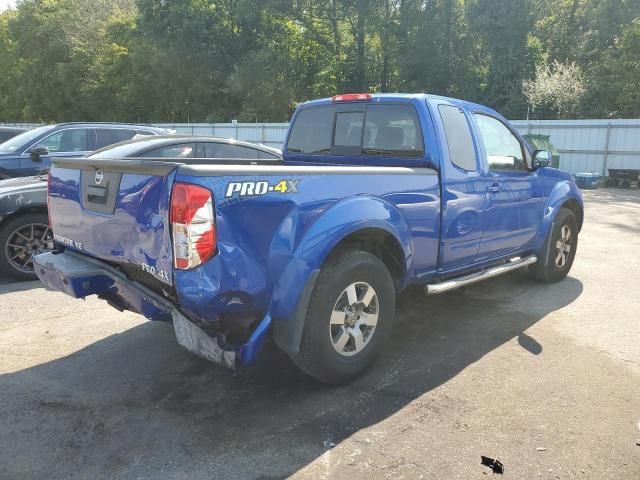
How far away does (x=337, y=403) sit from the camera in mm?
3297

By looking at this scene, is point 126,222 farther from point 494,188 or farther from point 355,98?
point 494,188

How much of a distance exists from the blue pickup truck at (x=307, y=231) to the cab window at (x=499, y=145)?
1.2 inches

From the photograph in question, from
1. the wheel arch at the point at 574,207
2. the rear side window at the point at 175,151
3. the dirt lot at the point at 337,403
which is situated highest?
the rear side window at the point at 175,151

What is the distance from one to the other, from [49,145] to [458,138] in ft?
21.2

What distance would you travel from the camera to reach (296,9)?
34.8m

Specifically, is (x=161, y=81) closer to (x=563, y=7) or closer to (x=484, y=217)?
(x=563, y=7)

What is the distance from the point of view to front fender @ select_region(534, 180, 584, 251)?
217 inches

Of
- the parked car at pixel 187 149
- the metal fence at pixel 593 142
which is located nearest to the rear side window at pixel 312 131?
the parked car at pixel 187 149

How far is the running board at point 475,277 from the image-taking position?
13.3ft

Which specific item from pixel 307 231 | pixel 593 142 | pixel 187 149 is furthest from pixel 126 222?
pixel 593 142

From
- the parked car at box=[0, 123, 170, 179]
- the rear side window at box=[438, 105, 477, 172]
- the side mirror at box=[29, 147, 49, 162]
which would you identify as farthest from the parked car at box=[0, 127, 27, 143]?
the rear side window at box=[438, 105, 477, 172]

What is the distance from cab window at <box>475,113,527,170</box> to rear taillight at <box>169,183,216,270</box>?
9.45 feet

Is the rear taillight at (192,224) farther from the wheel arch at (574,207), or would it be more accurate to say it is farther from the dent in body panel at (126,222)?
the wheel arch at (574,207)

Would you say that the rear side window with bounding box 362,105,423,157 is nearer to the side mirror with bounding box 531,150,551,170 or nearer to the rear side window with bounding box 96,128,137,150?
the side mirror with bounding box 531,150,551,170
